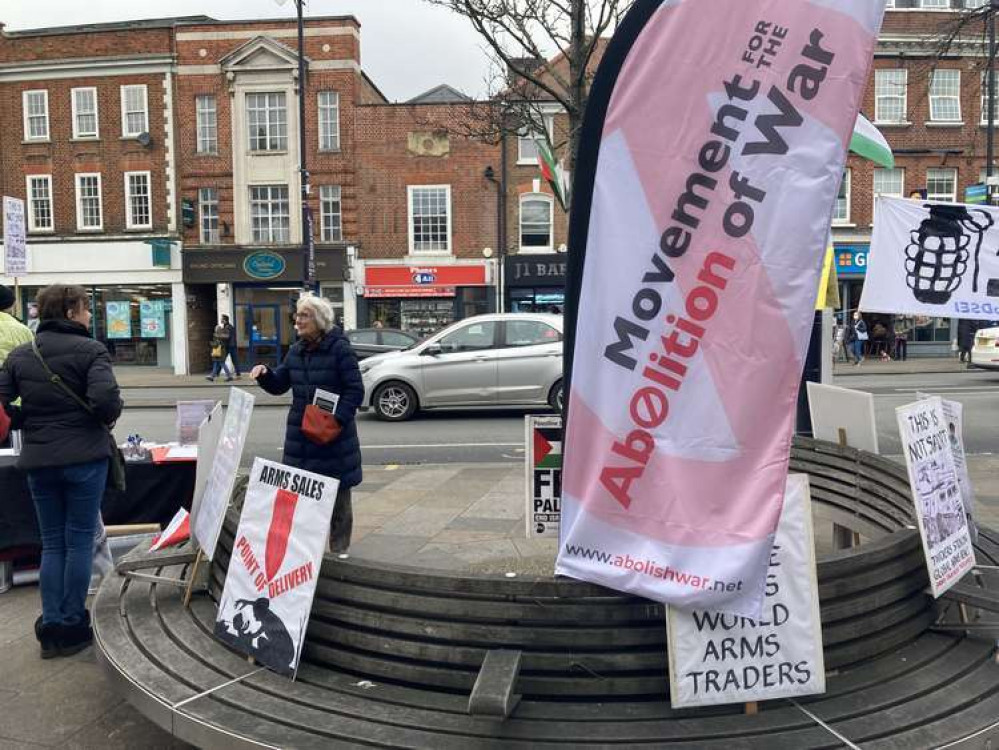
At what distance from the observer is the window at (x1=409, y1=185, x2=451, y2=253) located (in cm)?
2766

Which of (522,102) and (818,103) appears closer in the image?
(818,103)

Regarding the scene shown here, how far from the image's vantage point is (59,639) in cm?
414

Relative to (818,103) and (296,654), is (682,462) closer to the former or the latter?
(818,103)

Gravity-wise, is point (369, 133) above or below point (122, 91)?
below

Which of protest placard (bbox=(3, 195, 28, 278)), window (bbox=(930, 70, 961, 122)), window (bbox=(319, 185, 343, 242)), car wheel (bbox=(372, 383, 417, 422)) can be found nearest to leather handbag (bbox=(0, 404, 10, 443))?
car wheel (bbox=(372, 383, 417, 422))

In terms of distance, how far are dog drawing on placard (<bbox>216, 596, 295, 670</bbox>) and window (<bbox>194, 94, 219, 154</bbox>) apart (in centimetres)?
2760

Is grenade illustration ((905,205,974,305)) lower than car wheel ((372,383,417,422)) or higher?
higher

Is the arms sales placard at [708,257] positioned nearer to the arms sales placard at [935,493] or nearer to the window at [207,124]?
the arms sales placard at [935,493]

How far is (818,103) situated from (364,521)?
198 inches

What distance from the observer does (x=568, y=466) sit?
9.69 feet

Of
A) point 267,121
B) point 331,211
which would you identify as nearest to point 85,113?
point 267,121

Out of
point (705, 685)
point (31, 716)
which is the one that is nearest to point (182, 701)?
point (31, 716)

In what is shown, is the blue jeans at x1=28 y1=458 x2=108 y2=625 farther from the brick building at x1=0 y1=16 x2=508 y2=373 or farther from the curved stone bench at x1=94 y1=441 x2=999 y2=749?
the brick building at x1=0 y1=16 x2=508 y2=373

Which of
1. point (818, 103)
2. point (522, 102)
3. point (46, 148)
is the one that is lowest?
point (818, 103)
